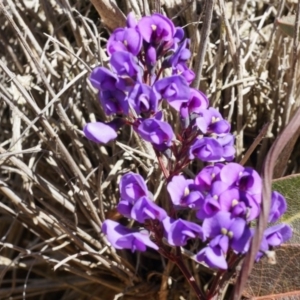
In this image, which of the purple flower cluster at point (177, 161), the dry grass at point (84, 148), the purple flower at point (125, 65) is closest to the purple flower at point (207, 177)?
the purple flower cluster at point (177, 161)

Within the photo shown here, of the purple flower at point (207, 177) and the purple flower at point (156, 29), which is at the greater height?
the purple flower at point (156, 29)

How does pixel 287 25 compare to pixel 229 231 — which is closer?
pixel 229 231

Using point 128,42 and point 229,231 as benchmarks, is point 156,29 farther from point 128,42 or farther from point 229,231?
point 229,231

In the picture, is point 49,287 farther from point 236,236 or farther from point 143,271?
point 236,236

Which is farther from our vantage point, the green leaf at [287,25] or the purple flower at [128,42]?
the green leaf at [287,25]

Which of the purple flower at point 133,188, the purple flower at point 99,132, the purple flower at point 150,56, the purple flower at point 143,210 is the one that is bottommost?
the purple flower at point 143,210

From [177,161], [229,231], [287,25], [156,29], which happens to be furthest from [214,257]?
[287,25]

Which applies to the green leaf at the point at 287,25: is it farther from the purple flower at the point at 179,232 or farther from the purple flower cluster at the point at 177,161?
the purple flower at the point at 179,232

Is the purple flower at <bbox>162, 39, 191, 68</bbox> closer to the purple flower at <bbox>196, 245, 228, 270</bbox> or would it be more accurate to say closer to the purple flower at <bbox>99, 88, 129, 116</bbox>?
the purple flower at <bbox>99, 88, 129, 116</bbox>
